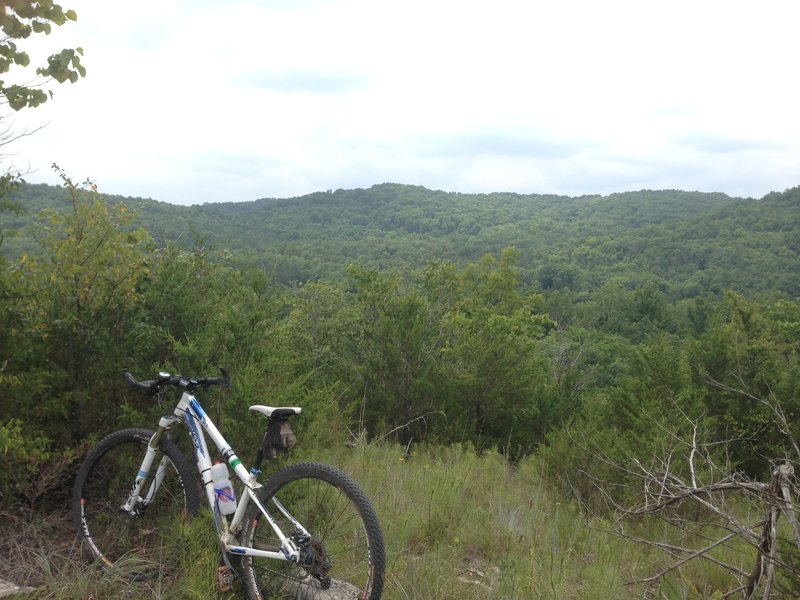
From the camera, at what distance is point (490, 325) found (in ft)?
33.2

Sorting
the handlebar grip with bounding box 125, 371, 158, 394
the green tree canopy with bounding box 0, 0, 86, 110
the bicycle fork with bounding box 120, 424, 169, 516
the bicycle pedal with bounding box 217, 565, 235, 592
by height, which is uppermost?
the green tree canopy with bounding box 0, 0, 86, 110

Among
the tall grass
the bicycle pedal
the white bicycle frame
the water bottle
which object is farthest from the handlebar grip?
the bicycle pedal

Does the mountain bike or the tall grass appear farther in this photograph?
the tall grass

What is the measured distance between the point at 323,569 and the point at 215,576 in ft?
1.89

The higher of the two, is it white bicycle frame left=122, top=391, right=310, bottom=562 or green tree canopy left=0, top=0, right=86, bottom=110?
green tree canopy left=0, top=0, right=86, bottom=110

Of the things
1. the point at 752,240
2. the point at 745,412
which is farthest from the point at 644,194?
the point at 745,412

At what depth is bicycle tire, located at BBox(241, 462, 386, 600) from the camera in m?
2.77

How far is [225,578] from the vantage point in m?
2.98

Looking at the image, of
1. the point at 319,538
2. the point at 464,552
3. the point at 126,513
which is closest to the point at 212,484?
the point at 319,538

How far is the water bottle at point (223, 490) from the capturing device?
3104 millimetres

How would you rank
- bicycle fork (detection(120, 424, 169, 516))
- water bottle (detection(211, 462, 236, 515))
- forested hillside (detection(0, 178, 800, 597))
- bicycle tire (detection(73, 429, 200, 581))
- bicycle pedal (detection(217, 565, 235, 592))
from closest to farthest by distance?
bicycle pedal (detection(217, 565, 235, 592)) < water bottle (detection(211, 462, 236, 515)) < bicycle tire (detection(73, 429, 200, 581)) < bicycle fork (detection(120, 424, 169, 516)) < forested hillside (detection(0, 178, 800, 597))

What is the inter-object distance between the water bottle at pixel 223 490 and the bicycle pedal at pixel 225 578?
25 centimetres

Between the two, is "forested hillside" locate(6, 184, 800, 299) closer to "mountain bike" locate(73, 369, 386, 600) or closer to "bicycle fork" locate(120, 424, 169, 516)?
"mountain bike" locate(73, 369, 386, 600)

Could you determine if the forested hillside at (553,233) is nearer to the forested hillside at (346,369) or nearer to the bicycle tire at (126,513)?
the forested hillside at (346,369)
